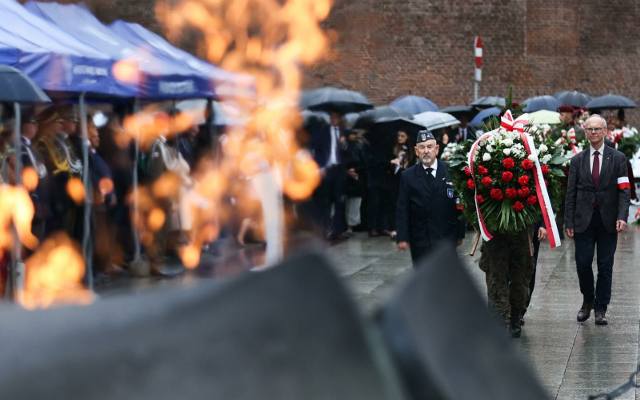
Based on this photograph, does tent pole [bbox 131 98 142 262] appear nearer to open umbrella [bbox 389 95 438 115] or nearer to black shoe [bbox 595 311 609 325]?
black shoe [bbox 595 311 609 325]

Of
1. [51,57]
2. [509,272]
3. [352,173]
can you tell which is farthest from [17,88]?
[352,173]

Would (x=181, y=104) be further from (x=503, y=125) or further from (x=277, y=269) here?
(x=277, y=269)

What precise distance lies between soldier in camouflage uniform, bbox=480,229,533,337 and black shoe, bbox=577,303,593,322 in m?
1.13

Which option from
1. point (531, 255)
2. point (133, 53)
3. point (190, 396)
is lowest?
point (531, 255)

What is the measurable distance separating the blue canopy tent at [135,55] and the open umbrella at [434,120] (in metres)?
7.49

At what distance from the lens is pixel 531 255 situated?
11.3m

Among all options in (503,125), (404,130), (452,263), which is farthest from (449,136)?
(452,263)

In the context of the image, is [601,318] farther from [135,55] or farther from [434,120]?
[434,120]

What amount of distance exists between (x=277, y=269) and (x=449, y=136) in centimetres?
2373

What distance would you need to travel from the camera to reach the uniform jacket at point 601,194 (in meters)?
12.2

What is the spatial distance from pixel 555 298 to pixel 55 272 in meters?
5.16

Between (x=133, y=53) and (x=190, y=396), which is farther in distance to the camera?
(x=133, y=53)

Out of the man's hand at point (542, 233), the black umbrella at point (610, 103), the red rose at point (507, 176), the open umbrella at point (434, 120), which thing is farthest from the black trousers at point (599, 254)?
the black umbrella at point (610, 103)

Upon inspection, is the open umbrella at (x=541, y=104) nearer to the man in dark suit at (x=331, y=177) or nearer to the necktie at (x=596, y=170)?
the man in dark suit at (x=331, y=177)
